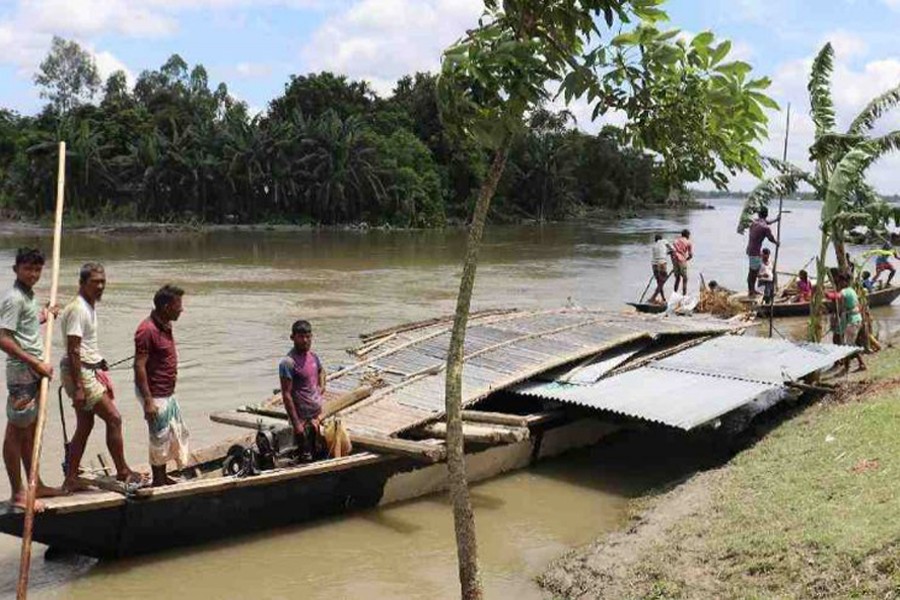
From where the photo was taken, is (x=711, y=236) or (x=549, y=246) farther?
(x=711, y=236)

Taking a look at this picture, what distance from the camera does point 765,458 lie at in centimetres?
747

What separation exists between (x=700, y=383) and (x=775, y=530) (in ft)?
10.9

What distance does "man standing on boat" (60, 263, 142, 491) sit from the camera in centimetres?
548

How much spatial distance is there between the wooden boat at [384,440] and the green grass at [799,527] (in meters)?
1.86

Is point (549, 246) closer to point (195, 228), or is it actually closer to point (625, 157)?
point (195, 228)

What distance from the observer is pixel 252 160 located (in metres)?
46.9

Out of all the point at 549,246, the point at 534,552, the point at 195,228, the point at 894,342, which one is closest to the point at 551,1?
the point at 534,552

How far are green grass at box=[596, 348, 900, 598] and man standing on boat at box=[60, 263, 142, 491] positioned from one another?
11.4ft

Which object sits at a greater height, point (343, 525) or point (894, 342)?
point (894, 342)

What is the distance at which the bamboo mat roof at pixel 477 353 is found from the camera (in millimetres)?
7996

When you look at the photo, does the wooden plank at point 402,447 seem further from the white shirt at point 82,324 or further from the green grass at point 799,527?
the white shirt at point 82,324

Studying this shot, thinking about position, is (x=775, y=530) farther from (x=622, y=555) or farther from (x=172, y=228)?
(x=172, y=228)

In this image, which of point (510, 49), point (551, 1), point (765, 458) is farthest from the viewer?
point (765, 458)

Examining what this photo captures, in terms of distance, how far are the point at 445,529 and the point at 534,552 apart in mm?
770
